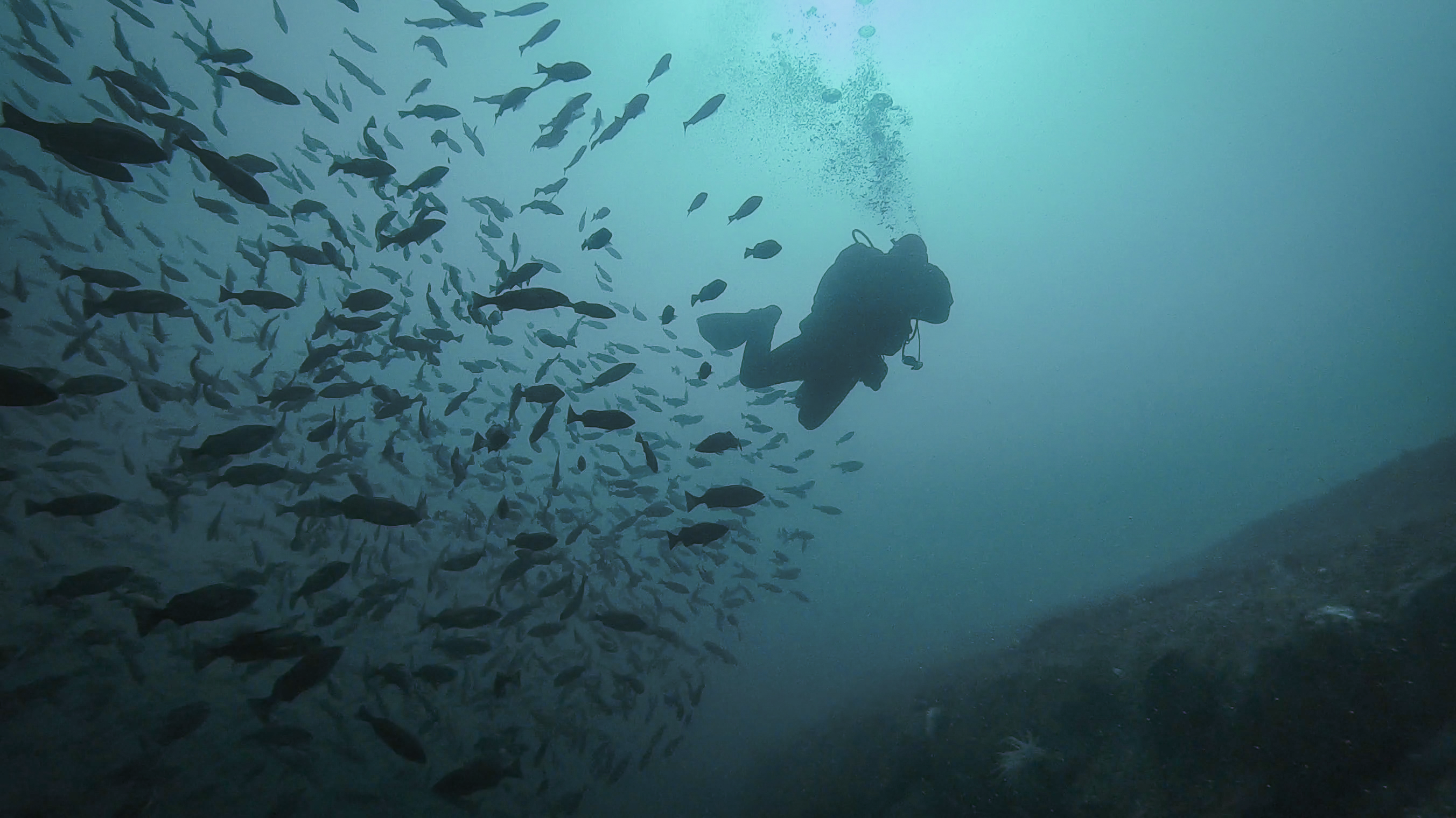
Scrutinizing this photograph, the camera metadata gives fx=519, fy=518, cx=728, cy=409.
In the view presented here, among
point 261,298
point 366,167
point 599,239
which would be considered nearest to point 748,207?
point 599,239

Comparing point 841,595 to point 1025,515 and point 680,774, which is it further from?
point 680,774

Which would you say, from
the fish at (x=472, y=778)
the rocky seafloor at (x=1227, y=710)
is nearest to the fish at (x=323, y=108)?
the fish at (x=472, y=778)

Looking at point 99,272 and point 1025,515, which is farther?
point 1025,515

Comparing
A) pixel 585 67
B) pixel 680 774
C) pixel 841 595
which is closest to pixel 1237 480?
pixel 841 595

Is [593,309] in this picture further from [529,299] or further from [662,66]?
[662,66]

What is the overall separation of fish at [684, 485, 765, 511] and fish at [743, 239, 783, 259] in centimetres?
345

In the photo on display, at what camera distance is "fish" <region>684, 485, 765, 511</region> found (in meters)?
5.93

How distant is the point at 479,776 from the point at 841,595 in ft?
194

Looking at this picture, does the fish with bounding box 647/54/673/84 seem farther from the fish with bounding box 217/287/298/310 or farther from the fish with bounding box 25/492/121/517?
the fish with bounding box 25/492/121/517

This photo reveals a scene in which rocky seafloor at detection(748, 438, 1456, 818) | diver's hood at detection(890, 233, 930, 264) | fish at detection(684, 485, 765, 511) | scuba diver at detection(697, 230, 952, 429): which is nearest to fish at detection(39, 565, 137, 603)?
fish at detection(684, 485, 765, 511)

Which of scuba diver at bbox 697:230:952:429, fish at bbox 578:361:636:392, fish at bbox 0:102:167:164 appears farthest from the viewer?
scuba diver at bbox 697:230:952:429

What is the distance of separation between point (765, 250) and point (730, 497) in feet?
12.5

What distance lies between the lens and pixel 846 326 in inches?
271

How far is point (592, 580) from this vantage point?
17.0 meters
